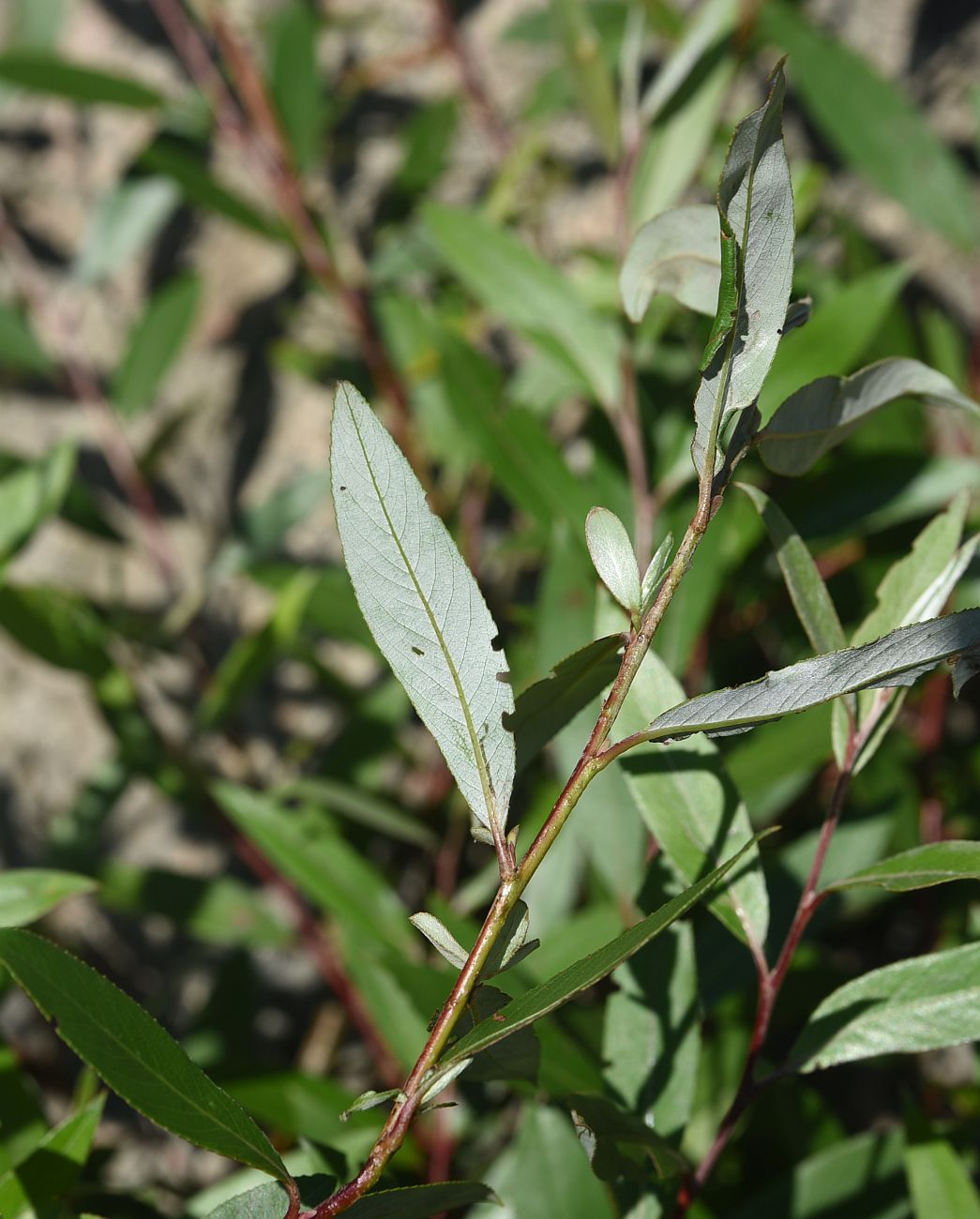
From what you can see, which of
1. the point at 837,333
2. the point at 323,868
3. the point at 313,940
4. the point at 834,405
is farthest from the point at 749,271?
the point at 313,940

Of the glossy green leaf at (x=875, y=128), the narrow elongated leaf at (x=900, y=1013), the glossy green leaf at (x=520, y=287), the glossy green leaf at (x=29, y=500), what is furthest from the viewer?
the glossy green leaf at (x=875, y=128)

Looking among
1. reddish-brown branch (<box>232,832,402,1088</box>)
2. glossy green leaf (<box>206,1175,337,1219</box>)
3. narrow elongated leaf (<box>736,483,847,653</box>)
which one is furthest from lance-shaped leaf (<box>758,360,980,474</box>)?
reddish-brown branch (<box>232,832,402,1088</box>)

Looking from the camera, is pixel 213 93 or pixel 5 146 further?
pixel 5 146

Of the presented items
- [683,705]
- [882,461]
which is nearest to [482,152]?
[882,461]

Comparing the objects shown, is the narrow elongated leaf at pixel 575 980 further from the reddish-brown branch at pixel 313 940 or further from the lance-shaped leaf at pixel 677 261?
the reddish-brown branch at pixel 313 940

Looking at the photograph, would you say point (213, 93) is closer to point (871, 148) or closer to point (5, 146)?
point (5, 146)

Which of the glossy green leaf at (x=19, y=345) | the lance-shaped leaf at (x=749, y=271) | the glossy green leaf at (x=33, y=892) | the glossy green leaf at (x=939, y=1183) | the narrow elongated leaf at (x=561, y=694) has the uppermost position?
the glossy green leaf at (x=19, y=345)

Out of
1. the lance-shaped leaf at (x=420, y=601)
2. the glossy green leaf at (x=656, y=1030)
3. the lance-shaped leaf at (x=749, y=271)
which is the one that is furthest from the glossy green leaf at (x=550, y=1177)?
the lance-shaped leaf at (x=749, y=271)
